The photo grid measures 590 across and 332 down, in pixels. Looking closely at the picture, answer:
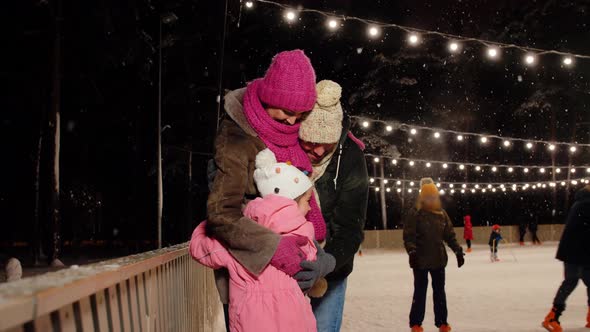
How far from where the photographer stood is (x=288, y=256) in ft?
7.96

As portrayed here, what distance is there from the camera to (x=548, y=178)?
54.9 meters

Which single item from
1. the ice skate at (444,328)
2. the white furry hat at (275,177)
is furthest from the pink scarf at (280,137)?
the ice skate at (444,328)

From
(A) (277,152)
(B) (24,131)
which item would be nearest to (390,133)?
(B) (24,131)

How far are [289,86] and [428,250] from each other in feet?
16.8

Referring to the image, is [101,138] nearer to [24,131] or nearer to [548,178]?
[24,131]

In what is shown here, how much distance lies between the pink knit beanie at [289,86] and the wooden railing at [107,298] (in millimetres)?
856

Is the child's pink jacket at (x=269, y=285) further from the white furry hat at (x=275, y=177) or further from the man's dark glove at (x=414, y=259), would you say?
the man's dark glove at (x=414, y=259)

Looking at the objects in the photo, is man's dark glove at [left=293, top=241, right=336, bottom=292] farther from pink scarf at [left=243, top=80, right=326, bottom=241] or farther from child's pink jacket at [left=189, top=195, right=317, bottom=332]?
pink scarf at [left=243, top=80, right=326, bottom=241]

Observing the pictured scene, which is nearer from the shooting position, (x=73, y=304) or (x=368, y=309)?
(x=73, y=304)

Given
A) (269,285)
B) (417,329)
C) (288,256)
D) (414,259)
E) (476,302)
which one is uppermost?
(288,256)

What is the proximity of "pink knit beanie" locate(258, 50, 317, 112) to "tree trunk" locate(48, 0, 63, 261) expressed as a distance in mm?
20395

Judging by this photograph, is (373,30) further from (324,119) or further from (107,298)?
(107,298)

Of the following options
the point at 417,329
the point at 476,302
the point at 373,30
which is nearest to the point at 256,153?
the point at 417,329

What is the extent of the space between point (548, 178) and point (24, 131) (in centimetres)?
3987
